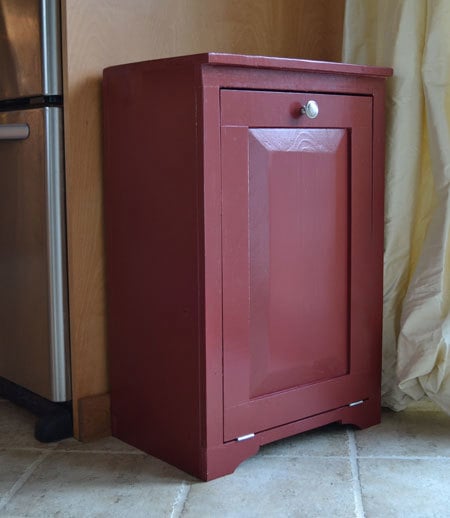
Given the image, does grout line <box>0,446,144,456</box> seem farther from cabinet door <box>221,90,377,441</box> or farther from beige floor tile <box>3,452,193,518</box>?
cabinet door <box>221,90,377,441</box>

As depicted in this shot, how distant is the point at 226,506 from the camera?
5.18ft

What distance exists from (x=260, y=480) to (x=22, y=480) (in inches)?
19.4

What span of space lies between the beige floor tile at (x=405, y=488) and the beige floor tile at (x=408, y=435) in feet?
0.17

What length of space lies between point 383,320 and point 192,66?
A: 2.75 ft

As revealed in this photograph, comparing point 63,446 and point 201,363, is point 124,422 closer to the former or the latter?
point 63,446

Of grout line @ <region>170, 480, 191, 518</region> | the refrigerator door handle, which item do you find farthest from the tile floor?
the refrigerator door handle

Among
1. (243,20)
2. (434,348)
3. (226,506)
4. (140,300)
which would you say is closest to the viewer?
(226,506)

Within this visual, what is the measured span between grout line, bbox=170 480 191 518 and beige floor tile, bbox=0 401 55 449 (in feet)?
1.25

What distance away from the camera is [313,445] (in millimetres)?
1885

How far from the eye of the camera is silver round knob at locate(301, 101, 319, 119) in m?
1.76

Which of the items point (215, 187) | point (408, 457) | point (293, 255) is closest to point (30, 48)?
point (215, 187)

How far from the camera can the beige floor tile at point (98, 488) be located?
1.57m

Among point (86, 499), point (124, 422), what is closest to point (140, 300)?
point (124, 422)

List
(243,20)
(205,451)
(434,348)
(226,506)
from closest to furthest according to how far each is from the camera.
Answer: (226,506)
(205,451)
(434,348)
(243,20)
